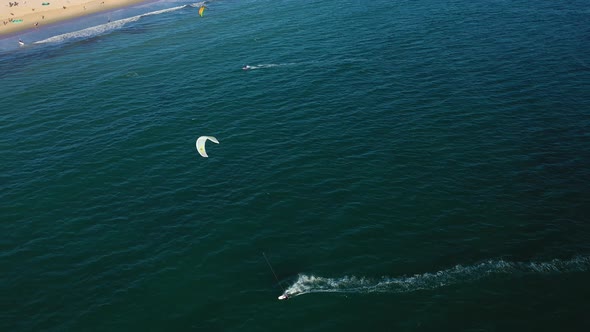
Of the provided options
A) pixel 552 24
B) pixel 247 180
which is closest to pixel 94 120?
pixel 247 180

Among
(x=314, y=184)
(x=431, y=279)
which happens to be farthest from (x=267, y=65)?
(x=431, y=279)

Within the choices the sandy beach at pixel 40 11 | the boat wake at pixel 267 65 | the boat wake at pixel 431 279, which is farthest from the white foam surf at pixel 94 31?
the boat wake at pixel 431 279

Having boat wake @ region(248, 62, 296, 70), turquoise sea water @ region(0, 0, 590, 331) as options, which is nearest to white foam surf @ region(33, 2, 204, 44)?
turquoise sea water @ region(0, 0, 590, 331)

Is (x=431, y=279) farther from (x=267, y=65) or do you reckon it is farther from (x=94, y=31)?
(x=94, y=31)

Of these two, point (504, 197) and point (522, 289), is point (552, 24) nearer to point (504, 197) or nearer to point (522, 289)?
point (504, 197)

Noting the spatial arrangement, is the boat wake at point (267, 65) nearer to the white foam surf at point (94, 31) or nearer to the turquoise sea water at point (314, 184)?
the turquoise sea water at point (314, 184)

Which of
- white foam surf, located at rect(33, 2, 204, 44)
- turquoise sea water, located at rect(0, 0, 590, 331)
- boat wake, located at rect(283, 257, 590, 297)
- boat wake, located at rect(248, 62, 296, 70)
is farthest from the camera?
white foam surf, located at rect(33, 2, 204, 44)

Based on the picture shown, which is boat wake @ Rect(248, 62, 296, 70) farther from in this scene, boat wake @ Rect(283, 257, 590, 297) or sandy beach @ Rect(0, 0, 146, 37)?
sandy beach @ Rect(0, 0, 146, 37)
